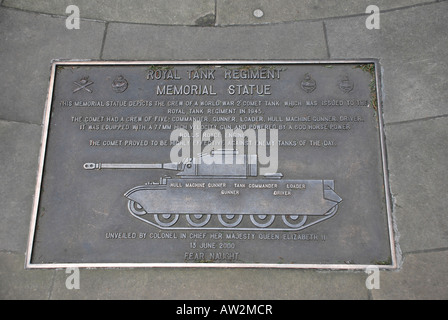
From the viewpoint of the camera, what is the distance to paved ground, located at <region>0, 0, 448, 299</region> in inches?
131

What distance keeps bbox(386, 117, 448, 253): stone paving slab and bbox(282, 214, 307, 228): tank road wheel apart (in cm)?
101

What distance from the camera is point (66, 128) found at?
12.1ft

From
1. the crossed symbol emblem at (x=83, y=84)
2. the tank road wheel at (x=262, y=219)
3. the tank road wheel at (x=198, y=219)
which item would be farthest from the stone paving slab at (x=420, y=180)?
the crossed symbol emblem at (x=83, y=84)

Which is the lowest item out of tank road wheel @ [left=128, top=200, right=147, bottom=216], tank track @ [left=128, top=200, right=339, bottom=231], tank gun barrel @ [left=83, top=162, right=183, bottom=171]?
tank track @ [left=128, top=200, right=339, bottom=231]

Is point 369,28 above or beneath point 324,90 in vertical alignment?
above

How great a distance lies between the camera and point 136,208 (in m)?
3.46

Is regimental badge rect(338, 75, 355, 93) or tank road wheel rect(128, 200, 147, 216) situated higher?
regimental badge rect(338, 75, 355, 93)

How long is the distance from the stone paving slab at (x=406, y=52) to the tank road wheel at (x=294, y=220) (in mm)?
1512

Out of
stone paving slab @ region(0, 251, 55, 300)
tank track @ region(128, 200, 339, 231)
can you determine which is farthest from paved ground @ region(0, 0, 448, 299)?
tank track @ region(128, 200, 339, 231)

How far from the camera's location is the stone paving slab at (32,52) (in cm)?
383

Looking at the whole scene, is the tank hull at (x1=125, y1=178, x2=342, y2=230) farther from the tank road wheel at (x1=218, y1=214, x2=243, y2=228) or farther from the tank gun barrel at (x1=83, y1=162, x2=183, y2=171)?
the tank gun barrel at (x1=83, y1=162, x2=183, y2=171)
